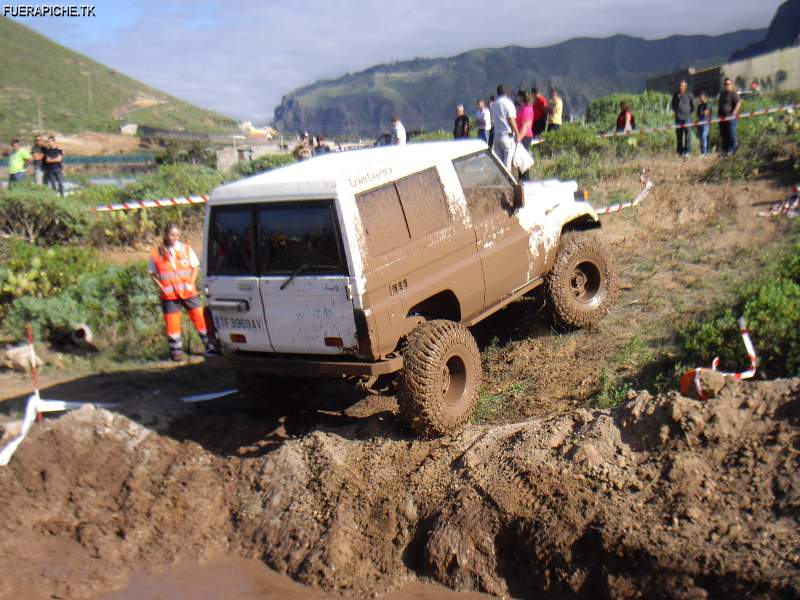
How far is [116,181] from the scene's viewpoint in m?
20.9

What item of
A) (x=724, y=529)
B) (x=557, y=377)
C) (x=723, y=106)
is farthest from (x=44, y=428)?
(x=723, y=106)

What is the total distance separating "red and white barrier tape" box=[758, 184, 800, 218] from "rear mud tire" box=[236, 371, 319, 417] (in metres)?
7.54

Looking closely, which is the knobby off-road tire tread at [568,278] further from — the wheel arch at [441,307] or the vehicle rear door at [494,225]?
the wheel arch at [441,307]

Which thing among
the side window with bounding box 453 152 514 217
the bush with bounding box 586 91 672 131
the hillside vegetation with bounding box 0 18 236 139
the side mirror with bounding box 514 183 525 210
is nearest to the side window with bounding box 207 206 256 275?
the side window with bounding box 453 152 514 217

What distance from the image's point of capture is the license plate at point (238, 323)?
6.12 metres

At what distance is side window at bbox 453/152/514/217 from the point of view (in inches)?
264

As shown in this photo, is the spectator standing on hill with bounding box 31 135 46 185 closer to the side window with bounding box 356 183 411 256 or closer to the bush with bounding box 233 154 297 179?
the bush with bounding box 233 154 297 179

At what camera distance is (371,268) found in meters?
5.66

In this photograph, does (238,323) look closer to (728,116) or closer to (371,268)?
(371,268)

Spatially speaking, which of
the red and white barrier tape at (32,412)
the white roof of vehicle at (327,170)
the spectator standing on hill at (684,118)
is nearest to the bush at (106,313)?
the red and white barrier tape at (32,412)

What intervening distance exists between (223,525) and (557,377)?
124 inches

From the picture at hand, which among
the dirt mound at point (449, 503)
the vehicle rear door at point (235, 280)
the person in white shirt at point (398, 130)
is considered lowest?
the dirt mound at point (449, 503)

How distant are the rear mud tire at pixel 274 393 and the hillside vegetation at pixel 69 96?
45.0m

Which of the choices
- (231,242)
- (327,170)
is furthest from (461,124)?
(231,242)
